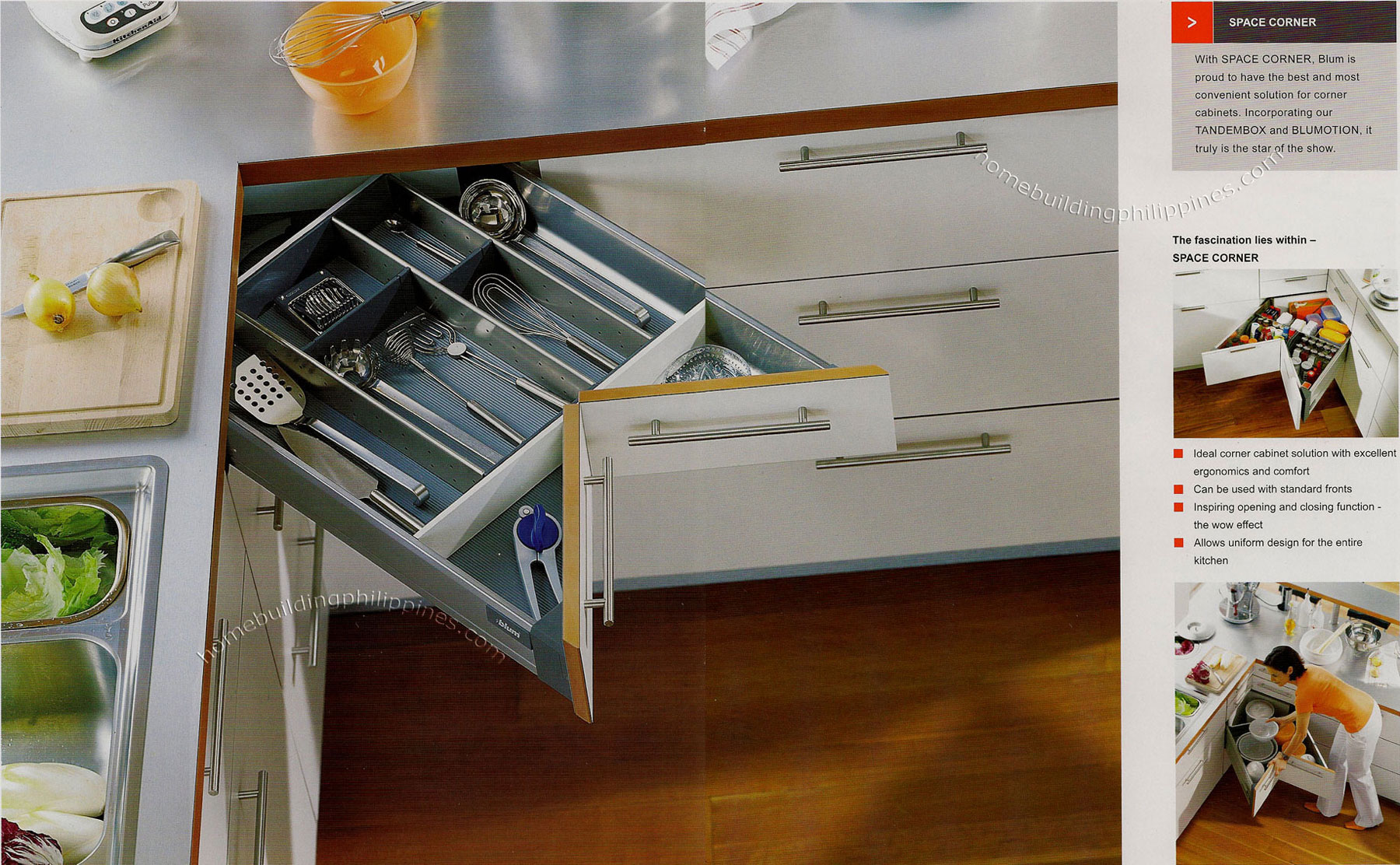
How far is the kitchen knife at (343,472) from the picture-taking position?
1031 mm

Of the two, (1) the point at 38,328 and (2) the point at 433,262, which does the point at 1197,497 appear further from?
(1) the point at 38,328

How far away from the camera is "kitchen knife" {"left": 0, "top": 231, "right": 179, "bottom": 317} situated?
961mm

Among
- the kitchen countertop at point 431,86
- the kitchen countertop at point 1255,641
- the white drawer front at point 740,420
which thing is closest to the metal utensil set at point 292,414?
the kitchen countertop at point 431,86

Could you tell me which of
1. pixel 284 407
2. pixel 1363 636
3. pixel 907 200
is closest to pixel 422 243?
pixel 284 407

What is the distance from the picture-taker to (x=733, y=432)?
1047mm

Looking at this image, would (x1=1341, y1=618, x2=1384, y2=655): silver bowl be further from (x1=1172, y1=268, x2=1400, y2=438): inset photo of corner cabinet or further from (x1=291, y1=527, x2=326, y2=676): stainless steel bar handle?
(x1=291, y1=527, x2=326, y2=676): stainless steel bar handle

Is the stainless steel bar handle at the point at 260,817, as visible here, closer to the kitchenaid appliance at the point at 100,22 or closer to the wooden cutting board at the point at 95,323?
the wooden cutting board at the point at 95,323

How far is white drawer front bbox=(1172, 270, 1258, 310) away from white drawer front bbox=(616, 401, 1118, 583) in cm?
43

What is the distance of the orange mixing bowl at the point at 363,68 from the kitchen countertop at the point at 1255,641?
41.9 inches

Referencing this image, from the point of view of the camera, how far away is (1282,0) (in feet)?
3.36

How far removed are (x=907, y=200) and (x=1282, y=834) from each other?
2.89ft

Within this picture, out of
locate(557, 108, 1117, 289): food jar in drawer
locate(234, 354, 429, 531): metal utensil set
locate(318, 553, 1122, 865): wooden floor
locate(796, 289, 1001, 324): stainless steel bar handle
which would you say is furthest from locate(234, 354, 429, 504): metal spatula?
locate(318, 553, 1122, 865): wooden floor

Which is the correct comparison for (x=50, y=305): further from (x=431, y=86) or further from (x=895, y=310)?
(x=895, y=310)

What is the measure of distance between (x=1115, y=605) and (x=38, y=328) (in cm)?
164
